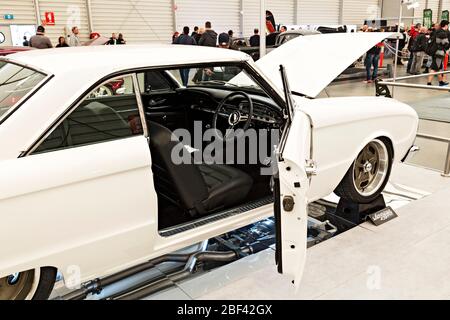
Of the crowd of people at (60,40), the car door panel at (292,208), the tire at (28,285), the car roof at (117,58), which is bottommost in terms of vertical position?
the tire at (28,285)

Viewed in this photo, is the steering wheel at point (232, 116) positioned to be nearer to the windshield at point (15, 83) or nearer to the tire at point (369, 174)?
the tire at point (369, 174)

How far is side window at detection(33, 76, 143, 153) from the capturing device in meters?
2.07

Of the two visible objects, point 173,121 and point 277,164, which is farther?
point 173,121

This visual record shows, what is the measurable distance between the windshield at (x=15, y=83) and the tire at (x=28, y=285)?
83 centimetres

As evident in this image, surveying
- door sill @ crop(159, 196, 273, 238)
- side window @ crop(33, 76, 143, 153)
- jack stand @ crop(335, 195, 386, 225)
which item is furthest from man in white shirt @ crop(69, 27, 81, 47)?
door sill @ crop(159, 196, 273, 238)

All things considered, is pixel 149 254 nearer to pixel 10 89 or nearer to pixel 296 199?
pixel 296 199

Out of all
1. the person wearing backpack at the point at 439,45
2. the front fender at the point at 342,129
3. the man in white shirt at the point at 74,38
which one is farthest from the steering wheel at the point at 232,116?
the man in white shirt at the point at 74,38

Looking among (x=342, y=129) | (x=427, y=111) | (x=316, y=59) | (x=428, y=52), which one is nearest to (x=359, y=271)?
(x=342, y=129)

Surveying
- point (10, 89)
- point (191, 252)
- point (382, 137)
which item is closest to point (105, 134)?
point (10, 89)

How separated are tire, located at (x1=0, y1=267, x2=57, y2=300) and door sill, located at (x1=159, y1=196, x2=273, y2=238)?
25.2 inches

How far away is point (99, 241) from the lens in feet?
7.18

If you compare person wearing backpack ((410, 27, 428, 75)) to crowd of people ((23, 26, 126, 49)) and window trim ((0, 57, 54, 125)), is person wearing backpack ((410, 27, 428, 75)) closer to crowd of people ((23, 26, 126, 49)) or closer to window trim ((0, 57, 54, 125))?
crowd of people ((23, 26, 126, 49))

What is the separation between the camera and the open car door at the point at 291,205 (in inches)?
83.2
